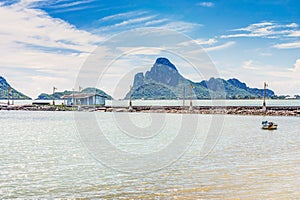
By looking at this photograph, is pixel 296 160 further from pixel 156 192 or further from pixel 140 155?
pixel 156 192

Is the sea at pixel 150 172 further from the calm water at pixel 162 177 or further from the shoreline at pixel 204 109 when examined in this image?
the shoreline at pixel 204 109

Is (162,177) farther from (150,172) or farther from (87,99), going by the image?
(87,99)

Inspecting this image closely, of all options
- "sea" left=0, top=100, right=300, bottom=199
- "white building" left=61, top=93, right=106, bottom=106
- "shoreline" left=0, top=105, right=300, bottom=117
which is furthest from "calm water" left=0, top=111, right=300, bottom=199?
"white building" left=61, top=93, right=106, bottom=106

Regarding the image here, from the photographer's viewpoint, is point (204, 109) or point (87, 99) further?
point (87, 99)

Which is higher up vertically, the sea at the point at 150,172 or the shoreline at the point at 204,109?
the shoreline at the point at 204,109

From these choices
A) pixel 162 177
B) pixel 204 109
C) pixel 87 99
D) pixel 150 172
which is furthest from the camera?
pixel 87 99

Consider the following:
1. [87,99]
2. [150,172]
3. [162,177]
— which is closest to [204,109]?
[87,99]

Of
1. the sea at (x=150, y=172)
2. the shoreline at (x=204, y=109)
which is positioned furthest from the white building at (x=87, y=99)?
the sea at (x=150, y=172)

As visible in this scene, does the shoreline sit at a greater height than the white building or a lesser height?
lesser

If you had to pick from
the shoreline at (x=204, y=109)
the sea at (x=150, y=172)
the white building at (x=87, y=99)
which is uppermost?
the white building at (x=87, y=99)

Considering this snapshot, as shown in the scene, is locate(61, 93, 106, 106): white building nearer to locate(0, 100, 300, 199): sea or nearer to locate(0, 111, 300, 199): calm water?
locate(0, 100, 300, 199): sea

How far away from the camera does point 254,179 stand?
1591 cm

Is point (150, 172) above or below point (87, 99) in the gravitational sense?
below

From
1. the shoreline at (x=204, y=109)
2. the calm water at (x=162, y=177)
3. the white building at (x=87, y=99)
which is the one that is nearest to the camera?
the calm water at (x=162, y=177)
